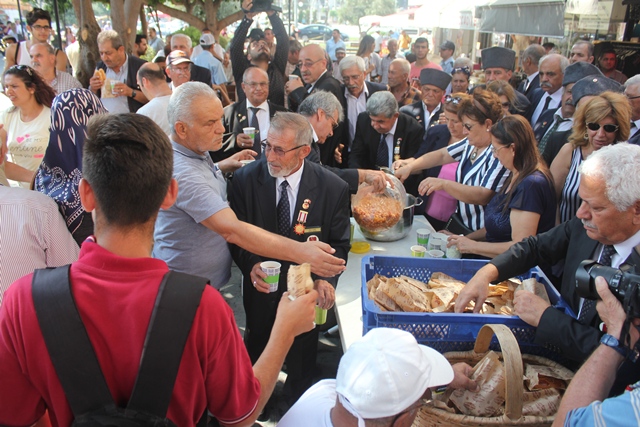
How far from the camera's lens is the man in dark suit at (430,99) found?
5.46m

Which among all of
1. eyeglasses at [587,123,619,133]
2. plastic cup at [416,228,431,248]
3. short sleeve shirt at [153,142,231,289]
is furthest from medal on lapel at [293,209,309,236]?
eyeglasses at [587,123,619,133]

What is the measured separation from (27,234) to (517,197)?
256 cm

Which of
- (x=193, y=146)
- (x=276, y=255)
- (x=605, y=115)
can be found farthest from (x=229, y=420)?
(x=605, y=115)

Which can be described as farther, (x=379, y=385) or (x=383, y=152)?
(x=383, y=152)

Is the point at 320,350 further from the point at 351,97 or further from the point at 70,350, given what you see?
Answer: the point at 351,97

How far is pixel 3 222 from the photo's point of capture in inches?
77.4

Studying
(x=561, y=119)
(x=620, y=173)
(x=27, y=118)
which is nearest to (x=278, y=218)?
(x=620, y=173)

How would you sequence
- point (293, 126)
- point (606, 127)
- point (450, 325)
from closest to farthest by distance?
1. point (450, 325)
2. point (293, 126)
3. point (606, 127)

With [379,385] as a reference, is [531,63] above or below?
above

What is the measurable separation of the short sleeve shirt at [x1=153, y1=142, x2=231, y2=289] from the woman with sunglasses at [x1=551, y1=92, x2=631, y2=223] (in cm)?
233

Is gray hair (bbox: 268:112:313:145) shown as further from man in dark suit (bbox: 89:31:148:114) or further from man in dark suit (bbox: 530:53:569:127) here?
man in dark suit (bbox: 530:53:569:127)

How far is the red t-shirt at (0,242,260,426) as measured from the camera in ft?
3.72

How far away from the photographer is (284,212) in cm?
289

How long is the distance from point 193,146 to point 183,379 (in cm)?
161
